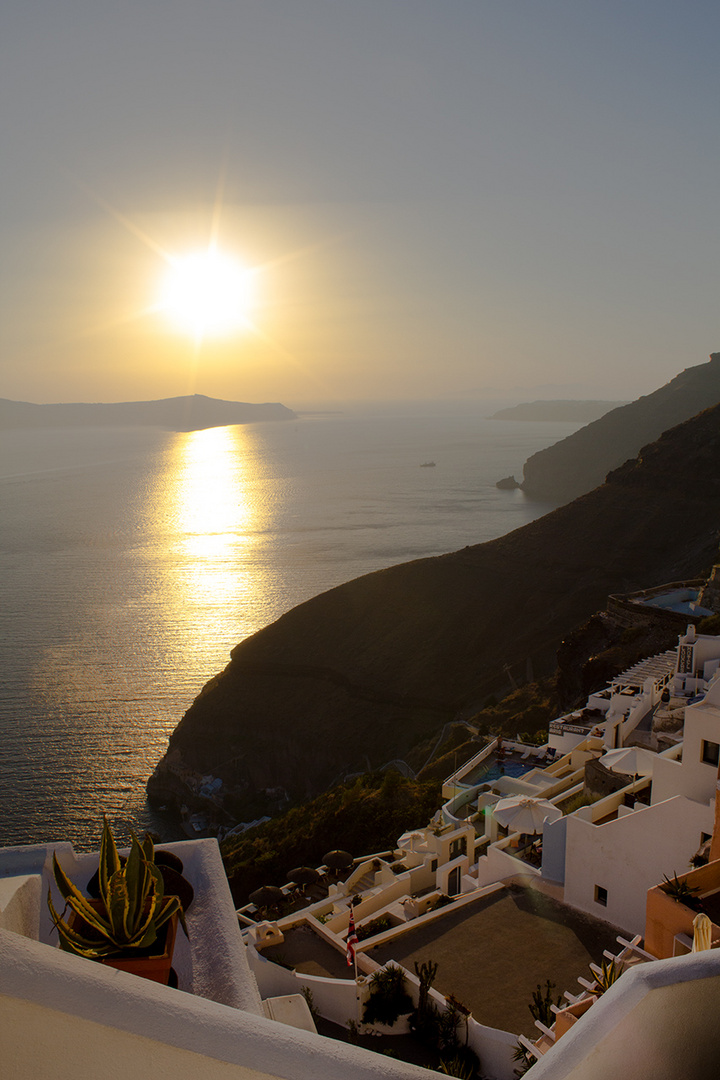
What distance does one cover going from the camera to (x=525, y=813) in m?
13.8

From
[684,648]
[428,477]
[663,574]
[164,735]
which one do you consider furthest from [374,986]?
[428,477]

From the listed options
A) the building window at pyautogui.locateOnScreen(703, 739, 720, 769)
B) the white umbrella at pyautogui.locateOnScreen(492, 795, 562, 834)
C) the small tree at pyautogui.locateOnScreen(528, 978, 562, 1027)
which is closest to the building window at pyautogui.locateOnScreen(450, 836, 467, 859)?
the white umbrella at pyautogui.locateOnScreen(492, 795, 562, 834)

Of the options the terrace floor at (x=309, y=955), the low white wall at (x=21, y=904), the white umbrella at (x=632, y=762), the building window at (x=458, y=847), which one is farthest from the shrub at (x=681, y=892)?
the building window at (x=458, y=847)

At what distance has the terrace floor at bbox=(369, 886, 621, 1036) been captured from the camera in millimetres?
9766

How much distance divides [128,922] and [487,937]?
9153 mm

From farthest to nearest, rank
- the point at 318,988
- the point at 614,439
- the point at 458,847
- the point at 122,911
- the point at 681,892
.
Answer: the point at 614,439
the point at 458,847
the point at 318,988
the point at 681,892
the point at 122,911

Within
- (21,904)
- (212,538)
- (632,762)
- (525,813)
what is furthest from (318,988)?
(212,538)

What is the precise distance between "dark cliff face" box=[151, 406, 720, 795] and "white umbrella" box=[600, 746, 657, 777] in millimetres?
27940

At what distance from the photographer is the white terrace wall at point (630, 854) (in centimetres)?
1052

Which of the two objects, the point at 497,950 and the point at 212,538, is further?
the point at 212,538

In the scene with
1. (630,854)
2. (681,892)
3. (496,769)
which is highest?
(681,892)

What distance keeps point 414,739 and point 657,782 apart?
31268 mm

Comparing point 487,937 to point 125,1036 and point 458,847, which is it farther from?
point 125,1036

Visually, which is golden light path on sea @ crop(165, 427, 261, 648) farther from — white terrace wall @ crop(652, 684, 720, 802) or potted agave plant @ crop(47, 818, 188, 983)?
potted agave plant @ crop(47, 818, 188, 983)
